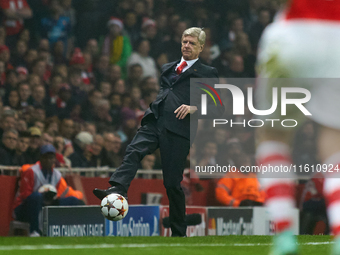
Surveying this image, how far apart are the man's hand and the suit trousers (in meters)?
0.20

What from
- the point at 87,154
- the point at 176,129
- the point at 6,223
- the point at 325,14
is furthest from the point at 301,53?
the point at 87,154

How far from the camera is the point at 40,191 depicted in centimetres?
813

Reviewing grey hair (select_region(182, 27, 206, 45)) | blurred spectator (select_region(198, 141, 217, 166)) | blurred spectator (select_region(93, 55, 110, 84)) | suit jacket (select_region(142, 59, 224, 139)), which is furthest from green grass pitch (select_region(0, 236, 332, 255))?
blurred spectator (select_region(93, 55, 110, 84))

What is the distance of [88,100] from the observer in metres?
10.7

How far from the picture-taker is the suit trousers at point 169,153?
588cm

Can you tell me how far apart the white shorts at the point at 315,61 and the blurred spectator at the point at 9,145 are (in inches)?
240

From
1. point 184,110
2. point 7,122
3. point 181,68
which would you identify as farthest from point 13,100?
point 184,110

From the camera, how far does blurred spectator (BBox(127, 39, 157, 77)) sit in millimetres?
12047

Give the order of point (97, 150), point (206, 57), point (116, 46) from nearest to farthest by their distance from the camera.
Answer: point (97, 150)
point (116, 46)
point (206, 57)

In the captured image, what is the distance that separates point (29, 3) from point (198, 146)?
4123mm

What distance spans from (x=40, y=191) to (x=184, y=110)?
10.1 ft

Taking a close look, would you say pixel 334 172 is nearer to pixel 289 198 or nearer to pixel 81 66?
pixel 289 198

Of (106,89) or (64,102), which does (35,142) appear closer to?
(64,102)

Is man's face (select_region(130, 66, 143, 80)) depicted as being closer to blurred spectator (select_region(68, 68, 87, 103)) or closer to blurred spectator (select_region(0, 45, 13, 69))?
blurred spectator (select_region(68, 68, 87, 103))
